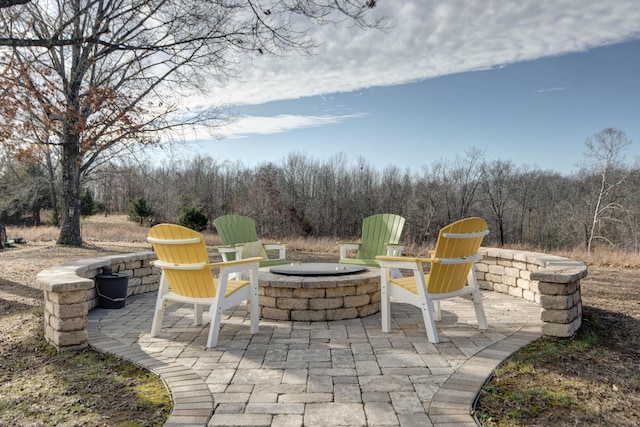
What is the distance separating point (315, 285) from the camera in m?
3.84

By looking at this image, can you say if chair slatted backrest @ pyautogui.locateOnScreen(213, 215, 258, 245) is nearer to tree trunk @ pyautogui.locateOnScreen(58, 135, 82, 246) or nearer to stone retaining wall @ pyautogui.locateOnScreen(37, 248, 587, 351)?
stone retaining wall @ pyautogui.locateOnScreen(37, 248, 587, 351)

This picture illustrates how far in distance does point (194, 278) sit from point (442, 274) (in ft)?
6.38

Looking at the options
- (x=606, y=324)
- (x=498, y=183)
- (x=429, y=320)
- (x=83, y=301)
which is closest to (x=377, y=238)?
(x=429, y=320)

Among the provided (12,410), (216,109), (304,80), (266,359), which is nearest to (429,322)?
(266,359)

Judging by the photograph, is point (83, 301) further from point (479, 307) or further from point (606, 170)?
point (606, 170)

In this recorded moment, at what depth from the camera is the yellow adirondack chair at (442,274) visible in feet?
10.6

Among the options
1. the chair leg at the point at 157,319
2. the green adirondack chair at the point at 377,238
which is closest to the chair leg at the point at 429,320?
the green adirondack chair at the point at 377,238

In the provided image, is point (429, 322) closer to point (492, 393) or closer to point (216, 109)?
point (492, 393)

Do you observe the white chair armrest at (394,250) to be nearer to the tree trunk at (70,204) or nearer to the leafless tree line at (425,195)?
the tree trunk at (70,204)

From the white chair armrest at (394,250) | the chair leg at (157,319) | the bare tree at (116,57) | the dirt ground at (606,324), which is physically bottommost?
the dirt ground at (606,324)

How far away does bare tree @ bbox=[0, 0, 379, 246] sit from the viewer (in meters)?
5.43

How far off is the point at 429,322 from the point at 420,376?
29.3 inches

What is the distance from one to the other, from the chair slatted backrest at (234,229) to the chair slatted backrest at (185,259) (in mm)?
1537

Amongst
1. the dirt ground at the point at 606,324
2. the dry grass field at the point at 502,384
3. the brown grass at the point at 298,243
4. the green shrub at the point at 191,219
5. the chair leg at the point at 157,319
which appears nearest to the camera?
the dry grass field at the point at 502,384
